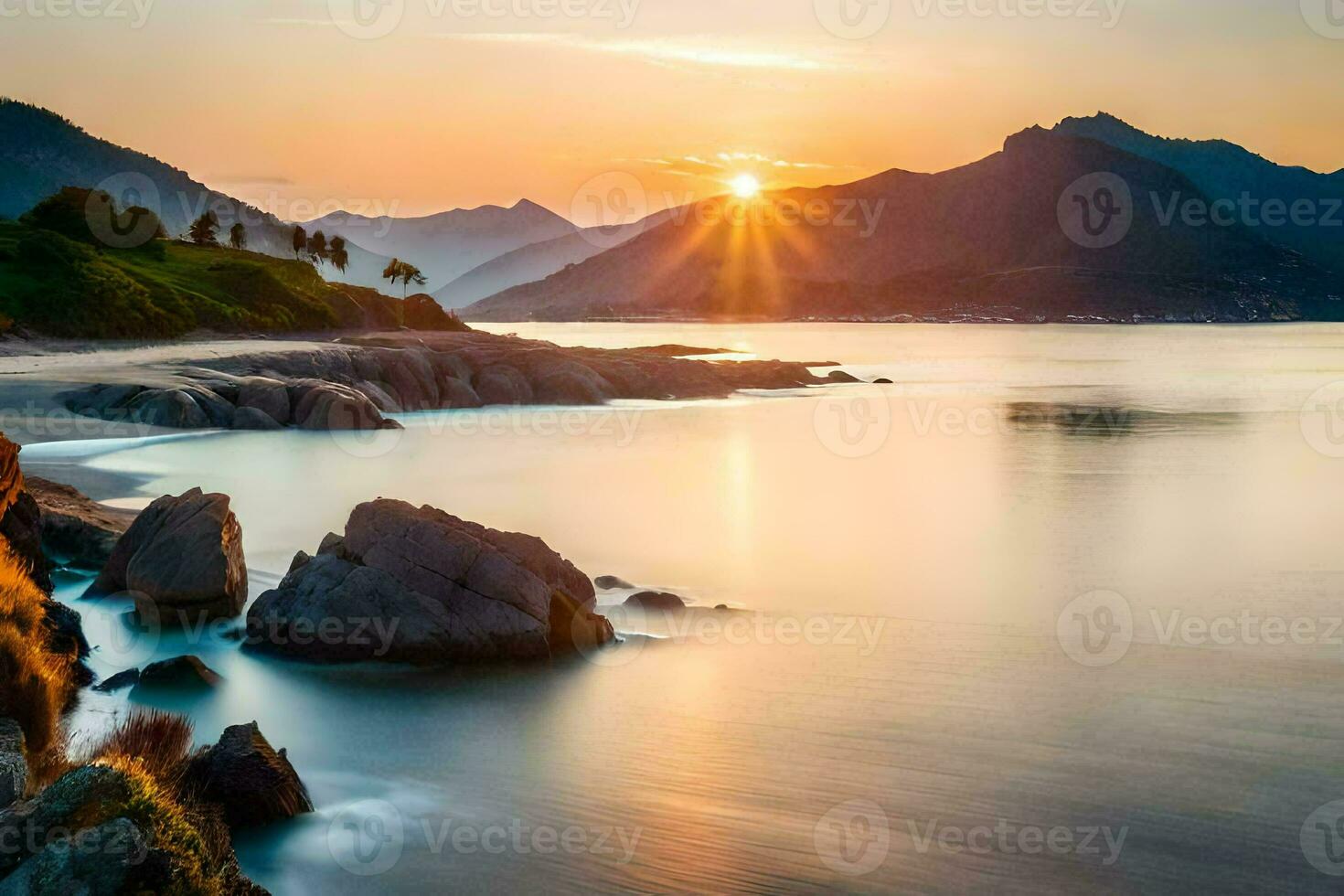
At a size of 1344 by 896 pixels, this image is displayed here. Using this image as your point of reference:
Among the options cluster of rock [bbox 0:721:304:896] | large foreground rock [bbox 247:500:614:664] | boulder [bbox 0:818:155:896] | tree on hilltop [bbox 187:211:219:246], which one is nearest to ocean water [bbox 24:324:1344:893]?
large foreground rock [bbox 247:500:614:664]

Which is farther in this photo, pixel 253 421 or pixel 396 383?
pixel 396 383

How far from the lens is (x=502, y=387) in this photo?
199 feet

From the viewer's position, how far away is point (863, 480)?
36656mm

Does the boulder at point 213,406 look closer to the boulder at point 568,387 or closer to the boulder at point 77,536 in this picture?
the boulder at point 568,387

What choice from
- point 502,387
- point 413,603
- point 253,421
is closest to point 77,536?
point 413,603

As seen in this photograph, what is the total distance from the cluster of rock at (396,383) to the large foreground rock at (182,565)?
25.8 meters

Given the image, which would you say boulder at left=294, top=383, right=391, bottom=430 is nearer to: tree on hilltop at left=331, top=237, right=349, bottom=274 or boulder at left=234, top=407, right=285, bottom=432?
boulder at left=234, top=407, right=285, bottom=432

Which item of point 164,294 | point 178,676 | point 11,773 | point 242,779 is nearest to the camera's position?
point 11,773

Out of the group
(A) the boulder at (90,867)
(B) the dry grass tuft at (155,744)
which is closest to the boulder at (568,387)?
(B) the dry grass tuft at (155,744)

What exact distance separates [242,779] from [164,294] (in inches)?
2780

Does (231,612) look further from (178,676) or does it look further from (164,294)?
(164,294)

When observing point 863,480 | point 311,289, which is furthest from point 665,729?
point 311,289

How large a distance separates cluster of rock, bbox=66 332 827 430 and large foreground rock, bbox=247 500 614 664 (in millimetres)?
28619

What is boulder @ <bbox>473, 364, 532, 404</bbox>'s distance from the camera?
2363 inches
